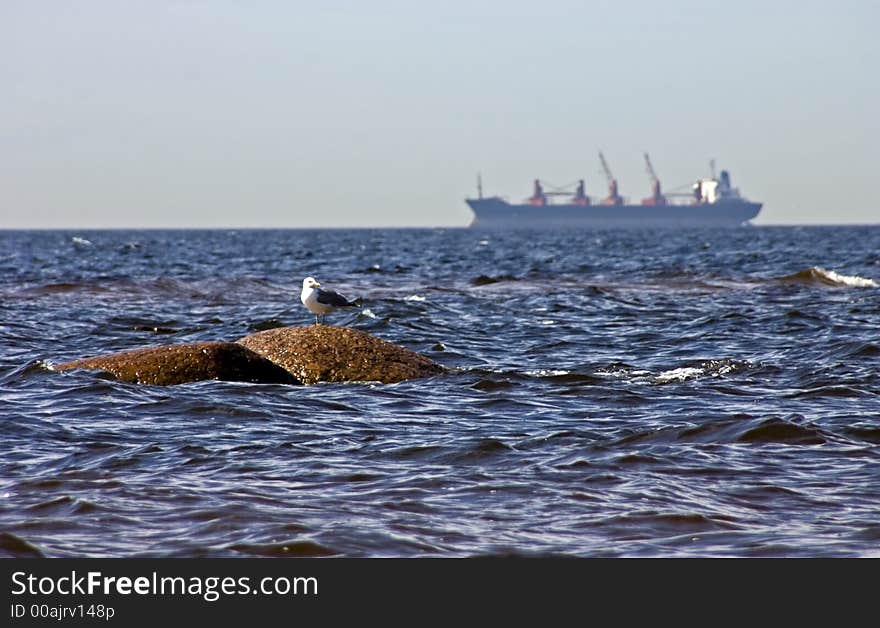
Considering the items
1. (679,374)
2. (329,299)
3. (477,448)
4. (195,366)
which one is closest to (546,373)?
(679,374)

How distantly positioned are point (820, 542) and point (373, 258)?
46348mm

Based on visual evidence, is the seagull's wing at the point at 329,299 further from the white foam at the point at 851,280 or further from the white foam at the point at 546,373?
the white foam at the point at 851,280

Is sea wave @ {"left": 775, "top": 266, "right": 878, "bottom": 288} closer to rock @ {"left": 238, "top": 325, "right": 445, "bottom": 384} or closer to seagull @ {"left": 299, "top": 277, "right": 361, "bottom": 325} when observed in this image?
seagull @ {"left": 299, "top": 277, "right": 361, "bottom": 325}

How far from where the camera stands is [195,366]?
12711 millimetres

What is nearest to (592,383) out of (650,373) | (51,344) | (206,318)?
(650,373)

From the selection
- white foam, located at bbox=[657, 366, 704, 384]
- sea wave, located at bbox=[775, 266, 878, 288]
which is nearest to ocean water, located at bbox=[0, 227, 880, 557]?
white foam, located at bbox=[657, 366, 704, 384]

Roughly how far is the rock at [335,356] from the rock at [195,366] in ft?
1.25

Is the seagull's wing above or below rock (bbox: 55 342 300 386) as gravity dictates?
above

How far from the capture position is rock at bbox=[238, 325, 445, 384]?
1328 cm

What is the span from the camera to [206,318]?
22359 mm

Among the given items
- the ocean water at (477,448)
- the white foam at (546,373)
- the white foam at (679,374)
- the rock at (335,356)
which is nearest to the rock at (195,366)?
the ocean water at (477,448)

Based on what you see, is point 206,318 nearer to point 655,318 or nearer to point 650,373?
point 655,318

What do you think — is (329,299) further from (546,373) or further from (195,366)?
(195,366)

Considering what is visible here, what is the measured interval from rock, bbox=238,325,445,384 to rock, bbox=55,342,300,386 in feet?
1.25
